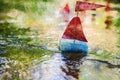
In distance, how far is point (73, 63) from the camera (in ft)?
23.5

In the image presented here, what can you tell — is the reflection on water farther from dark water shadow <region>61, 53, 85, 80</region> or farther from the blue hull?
the blue hull

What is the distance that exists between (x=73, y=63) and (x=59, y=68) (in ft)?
1.32

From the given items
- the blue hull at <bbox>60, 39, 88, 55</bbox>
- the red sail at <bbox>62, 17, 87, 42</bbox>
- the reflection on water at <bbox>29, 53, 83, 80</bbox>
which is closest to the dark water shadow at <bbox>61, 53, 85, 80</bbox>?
the reflection on water at <bbox>29, 53, 83, 80</bbox>

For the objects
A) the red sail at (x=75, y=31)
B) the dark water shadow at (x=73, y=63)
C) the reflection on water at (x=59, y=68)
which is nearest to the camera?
the reflection on water at (x=59, y=68)

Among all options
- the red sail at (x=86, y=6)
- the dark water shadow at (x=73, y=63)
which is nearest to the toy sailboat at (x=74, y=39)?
the dark water shadow at (x=73, y=63)

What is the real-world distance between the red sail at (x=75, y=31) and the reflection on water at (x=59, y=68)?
0.39 m

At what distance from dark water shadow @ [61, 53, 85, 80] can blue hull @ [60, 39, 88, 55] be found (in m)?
0.13

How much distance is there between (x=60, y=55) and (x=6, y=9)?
4.82 m

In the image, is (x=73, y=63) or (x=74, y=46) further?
(x=74, y=46)

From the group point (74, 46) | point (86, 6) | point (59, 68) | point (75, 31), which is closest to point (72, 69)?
point (59, 68)

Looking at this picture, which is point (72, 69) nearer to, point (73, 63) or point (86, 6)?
point (73, 63)

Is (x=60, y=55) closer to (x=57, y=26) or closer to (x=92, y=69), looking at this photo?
(x=92, y=69)

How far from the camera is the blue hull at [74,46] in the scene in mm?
7699

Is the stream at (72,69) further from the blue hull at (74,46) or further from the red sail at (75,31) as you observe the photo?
the red sail at (75,31)
